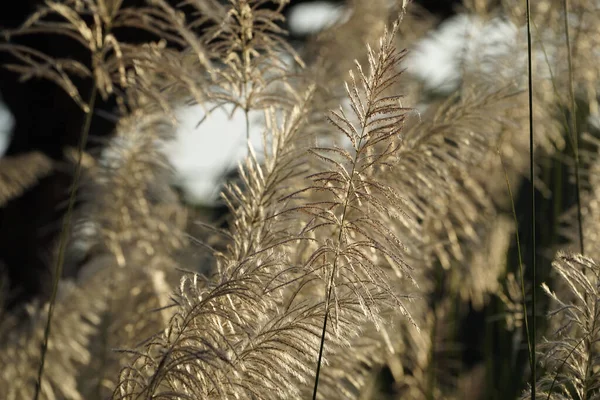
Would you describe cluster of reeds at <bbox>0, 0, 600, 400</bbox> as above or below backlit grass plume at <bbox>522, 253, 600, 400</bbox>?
above

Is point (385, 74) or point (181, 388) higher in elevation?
point (385, 74)

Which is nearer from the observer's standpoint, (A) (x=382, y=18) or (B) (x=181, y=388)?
(B) (x=181, y=388)

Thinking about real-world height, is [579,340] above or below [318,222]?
below

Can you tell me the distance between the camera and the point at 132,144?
2.86m

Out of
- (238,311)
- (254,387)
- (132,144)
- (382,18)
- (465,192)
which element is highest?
(382,18)

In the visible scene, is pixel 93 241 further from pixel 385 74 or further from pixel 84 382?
pixel 385 74

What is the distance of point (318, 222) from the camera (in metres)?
1.88

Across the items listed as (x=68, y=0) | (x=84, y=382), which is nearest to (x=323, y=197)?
(x=68, y=0)

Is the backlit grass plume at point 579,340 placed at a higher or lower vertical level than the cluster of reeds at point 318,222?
lower

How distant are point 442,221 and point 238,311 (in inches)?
57.8

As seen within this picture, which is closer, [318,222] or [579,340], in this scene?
[579,340]

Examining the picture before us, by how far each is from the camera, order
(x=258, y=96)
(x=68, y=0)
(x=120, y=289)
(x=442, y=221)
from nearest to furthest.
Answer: (x=258, y=96)
(x=68, y=0)
(x=442, y=221)
(x=120, y=289)

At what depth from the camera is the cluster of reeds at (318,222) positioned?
138 cm

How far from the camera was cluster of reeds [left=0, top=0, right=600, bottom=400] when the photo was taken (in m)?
1.38
